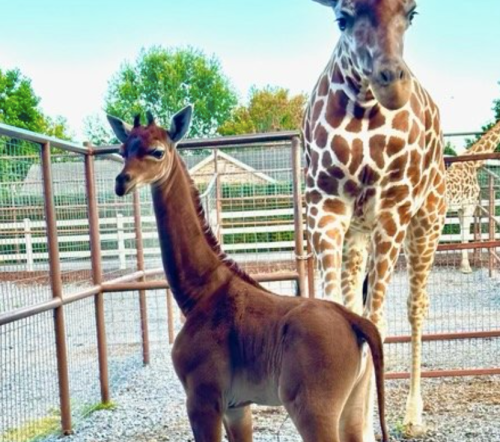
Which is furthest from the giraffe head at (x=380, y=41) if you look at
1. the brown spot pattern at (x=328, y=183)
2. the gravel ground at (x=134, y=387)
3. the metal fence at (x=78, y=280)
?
the gravel ground at (x=134, y=387)

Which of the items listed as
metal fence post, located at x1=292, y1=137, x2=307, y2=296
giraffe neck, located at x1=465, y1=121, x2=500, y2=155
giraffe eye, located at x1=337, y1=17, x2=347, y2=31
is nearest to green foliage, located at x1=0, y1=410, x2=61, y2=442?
metal fence post, located at x1=292, y1=137, x2=307, y2=296

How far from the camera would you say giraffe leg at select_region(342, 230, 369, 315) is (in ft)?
10.7

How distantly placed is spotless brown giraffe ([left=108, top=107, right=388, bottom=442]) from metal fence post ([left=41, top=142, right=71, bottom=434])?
1.18 m

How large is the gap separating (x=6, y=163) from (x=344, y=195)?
2166 mm

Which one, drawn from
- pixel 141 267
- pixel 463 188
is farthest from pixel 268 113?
pixel 141 267

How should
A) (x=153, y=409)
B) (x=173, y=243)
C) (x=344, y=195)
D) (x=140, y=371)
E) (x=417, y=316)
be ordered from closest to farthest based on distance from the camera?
(x=173, y=243)
(x=344, y=195)
(x=417, y=316)
(x=153, y=409)
(x=140, y=371)

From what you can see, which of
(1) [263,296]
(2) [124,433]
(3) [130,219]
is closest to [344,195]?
(1) [263,296]

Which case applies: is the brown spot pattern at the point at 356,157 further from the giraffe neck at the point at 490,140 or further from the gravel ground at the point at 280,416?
the giraffe neck at the point at 490,140

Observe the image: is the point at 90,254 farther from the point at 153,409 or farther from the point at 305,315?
the point at 305,315

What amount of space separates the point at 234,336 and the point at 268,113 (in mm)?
28126

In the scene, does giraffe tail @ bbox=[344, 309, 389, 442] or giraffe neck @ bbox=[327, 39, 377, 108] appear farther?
giraffe neck @ bbox=[327, 39, 377, 108]

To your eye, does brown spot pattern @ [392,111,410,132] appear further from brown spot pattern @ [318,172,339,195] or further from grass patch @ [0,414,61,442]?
grass patch @ [0,414,61,442]

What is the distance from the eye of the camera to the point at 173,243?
260 centimetres

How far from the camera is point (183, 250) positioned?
2.61 m
